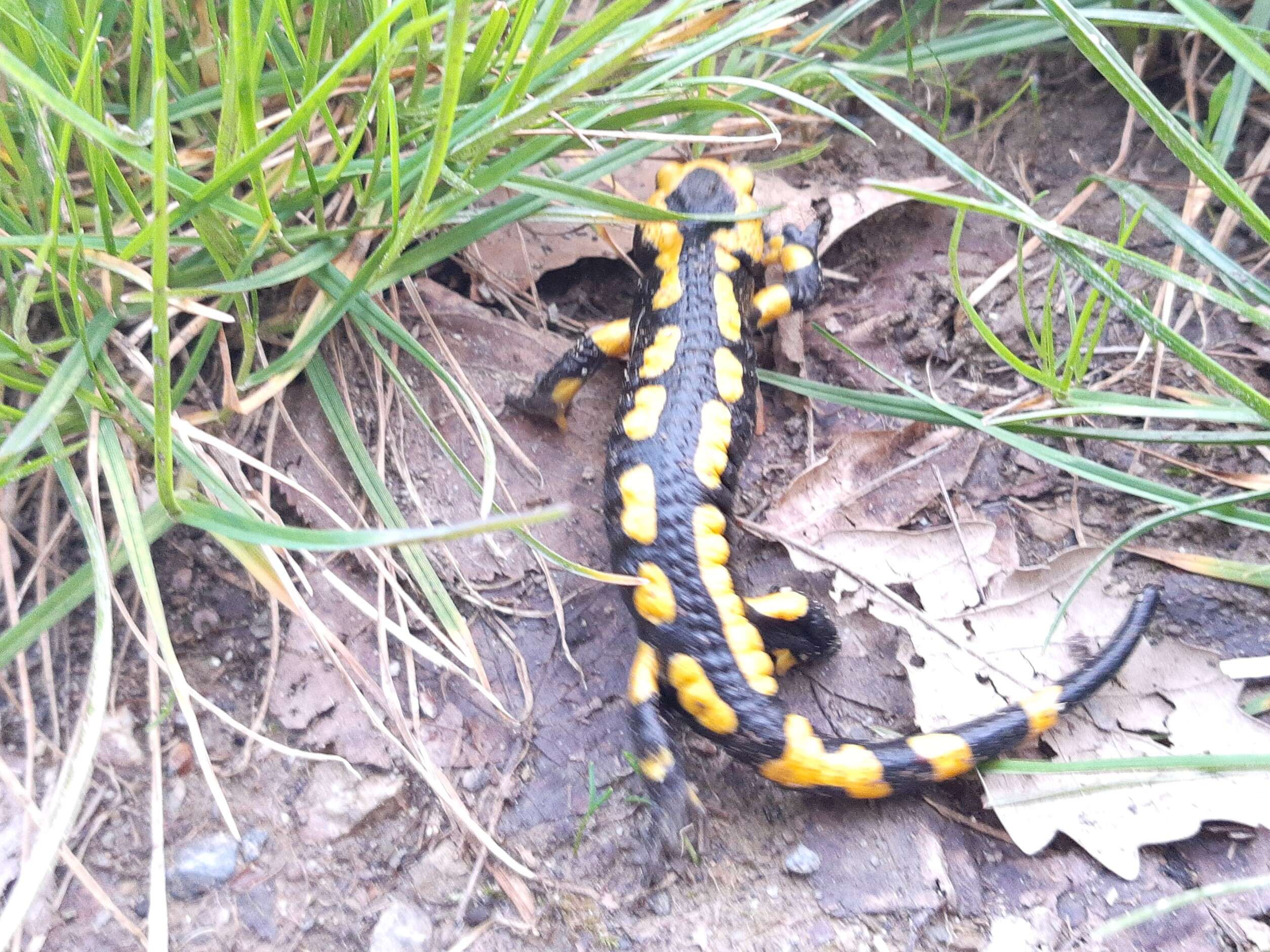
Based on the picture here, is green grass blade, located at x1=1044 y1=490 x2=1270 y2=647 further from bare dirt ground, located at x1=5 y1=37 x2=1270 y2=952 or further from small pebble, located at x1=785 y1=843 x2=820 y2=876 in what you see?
small pebble, located at x1=785 y1=843 x2=820 y2=876

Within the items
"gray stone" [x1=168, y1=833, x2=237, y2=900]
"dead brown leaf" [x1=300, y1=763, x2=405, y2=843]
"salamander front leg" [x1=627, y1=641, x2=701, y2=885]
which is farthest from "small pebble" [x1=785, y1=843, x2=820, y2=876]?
"gray stone" [x1=168, y1=833, x2=237, y2=900]

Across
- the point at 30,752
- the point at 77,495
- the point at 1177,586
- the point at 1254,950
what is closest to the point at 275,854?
the point at 30,752

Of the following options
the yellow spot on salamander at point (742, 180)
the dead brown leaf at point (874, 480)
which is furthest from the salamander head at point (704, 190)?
the dead brown leaf at point (874, 480)

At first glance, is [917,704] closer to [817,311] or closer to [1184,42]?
[817,311]

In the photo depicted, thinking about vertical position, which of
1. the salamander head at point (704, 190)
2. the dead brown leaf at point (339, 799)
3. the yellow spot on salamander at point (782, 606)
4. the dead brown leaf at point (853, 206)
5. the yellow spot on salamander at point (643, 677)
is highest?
the salamander head at point (704, 190)

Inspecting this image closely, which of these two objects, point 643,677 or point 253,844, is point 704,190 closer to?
point 643,677

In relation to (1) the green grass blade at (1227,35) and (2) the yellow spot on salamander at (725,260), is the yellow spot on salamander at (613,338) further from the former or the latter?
(1) the green grass blade at (1227,35)
